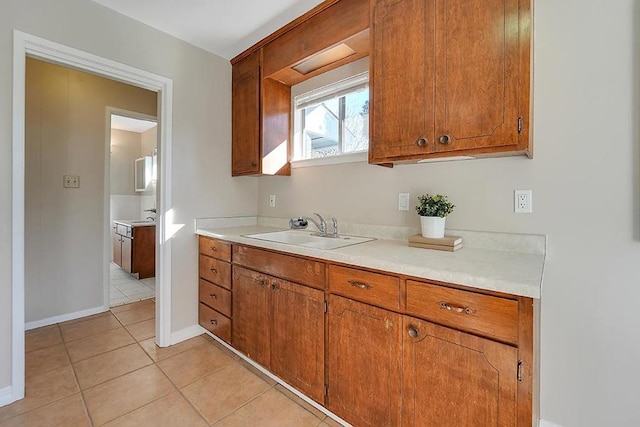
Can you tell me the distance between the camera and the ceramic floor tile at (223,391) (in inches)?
62.4

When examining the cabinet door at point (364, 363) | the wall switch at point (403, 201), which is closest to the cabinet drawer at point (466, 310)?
the cabinet door at point (364, 363)

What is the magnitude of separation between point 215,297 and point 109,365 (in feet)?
2.62

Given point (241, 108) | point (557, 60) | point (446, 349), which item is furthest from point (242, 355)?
point (557, 60)

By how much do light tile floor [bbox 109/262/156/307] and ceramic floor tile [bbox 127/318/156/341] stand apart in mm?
706

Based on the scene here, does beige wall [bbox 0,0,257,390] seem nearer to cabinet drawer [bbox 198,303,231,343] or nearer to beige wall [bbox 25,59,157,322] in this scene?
cabinet drawer [bbox 198,303,231,343]

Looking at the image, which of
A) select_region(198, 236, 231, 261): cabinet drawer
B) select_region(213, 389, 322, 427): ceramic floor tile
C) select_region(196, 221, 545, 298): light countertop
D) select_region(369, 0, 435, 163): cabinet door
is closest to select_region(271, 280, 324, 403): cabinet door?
select_region(213, 389, 322, 427): ceramic floor tile

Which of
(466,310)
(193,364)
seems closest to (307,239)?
(193,364)

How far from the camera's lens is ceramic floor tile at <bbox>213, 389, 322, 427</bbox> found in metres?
1.49

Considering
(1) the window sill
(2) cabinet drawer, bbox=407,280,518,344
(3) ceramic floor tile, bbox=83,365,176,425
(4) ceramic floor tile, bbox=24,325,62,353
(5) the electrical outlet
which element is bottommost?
(3) ceramic floor tile, bbox=83,365,176,425

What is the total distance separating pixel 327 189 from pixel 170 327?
5.49 feet

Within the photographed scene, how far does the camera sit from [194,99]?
2414 mm

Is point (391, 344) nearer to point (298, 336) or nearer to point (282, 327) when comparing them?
point (298, 336)

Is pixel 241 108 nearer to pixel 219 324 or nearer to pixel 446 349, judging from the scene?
pixel 219 324

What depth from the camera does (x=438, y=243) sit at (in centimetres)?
146
